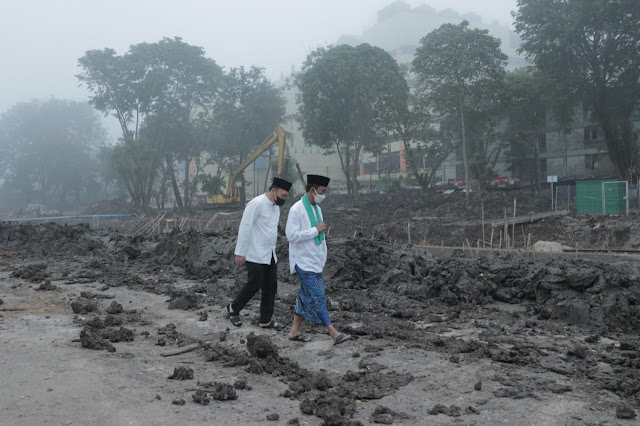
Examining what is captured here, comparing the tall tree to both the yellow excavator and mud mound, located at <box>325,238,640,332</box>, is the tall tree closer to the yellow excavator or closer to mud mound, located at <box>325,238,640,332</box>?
the yellow excavator

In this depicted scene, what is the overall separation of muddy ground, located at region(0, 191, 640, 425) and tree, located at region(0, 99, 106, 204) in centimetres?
6472

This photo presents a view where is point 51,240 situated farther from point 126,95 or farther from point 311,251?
point 126,95

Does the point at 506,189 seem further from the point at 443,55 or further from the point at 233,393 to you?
the point at 233,393

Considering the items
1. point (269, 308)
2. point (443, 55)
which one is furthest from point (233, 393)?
point (443, 55)

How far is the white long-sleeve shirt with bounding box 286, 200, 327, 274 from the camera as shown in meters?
6.30

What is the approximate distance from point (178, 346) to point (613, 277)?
648 cm

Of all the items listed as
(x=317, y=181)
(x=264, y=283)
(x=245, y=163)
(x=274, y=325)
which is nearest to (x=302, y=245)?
(x=317, y=181)

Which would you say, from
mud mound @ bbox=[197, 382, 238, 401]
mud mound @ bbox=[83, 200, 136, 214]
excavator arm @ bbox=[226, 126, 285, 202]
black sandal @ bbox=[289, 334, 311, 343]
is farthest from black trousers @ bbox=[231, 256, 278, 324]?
mud mound @ bbox=[83, 200, 136, 214]

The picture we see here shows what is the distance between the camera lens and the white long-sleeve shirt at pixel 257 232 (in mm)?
7059

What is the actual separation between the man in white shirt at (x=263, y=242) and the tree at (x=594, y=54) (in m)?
31.0

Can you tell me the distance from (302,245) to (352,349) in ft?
4.03

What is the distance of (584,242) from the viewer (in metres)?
21.7

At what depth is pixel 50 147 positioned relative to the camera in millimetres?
71688

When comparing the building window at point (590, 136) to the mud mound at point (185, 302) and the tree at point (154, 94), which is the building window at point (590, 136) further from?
the mud mound at point (185, 302)
